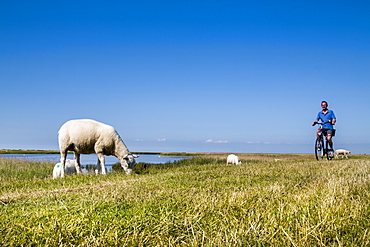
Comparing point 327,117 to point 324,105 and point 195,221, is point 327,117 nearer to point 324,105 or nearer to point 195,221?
point 324,105

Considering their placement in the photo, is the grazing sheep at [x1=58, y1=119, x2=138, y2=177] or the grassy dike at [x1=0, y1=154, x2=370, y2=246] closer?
the grassy dike at [x1=0, y1=154, x2=370, y2=246]

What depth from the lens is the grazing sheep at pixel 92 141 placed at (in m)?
12.5

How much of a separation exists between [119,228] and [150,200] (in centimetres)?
131

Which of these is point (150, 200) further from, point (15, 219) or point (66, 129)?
point (66, 129)

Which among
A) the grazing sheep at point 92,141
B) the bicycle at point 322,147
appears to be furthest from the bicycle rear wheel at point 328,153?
the grazing sheep at point 92,141

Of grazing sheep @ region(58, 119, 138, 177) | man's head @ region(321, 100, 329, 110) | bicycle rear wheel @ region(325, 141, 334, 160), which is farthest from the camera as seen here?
bicycle rear wheel @ region(325, 141, 334, 160)

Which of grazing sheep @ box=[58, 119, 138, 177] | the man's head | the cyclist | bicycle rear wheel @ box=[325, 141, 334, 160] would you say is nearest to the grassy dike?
grazing sheep @ box=[58, 119, 138, 177]

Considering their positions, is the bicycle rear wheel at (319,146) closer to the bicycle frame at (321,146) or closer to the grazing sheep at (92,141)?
the bicycle frame at (321,146)

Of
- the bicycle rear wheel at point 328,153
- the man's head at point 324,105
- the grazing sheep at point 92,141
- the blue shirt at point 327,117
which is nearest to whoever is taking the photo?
the grazing sheep at point 92,141

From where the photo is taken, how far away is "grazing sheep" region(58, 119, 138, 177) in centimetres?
1252

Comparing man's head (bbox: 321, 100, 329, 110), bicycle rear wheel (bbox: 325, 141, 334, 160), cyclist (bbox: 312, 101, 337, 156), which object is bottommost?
bicycle rear wheel (bbox: 325, 141, 334, 160)

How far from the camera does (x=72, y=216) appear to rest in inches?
143

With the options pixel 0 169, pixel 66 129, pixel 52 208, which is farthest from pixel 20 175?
pixel 52 208

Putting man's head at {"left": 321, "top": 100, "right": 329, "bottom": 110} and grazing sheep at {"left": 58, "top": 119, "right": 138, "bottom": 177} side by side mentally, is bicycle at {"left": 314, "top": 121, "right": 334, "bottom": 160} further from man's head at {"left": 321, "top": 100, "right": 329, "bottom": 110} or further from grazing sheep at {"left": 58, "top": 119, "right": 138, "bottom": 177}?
grazing sheep at {"left": 58, "top": 119, "right": 138, "bottom": 177}
